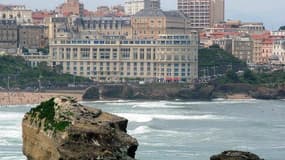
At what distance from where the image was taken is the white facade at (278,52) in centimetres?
11181

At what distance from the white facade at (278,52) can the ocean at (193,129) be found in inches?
1333

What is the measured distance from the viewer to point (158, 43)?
302ft

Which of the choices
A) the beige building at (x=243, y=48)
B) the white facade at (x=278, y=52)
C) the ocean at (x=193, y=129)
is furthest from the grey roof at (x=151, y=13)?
the ocean at (x=193, y=129)

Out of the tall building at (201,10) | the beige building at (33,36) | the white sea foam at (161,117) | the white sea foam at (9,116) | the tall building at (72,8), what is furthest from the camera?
the tall building at (201,10)

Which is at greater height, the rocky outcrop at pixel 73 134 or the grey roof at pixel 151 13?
the grey roof at pixel 151 13

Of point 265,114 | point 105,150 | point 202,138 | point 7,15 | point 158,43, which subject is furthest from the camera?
point 7,15

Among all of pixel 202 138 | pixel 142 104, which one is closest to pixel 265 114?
pixel 142 104

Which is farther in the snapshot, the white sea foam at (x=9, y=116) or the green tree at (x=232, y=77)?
the green tree at (x=232, y=77)

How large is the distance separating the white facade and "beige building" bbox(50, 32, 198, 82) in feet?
67.9

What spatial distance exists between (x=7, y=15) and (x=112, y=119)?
96.6 meters

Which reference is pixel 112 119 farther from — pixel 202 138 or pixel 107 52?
pixel 107 52

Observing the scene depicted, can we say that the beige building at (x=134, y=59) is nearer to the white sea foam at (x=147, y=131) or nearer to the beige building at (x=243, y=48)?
the beige building at (x=243, y=48)

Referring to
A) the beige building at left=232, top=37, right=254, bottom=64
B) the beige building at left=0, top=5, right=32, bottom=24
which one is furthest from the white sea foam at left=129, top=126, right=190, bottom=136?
the beige building at left=232, top=37, right=254, bottom=64

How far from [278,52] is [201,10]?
25707 mm
